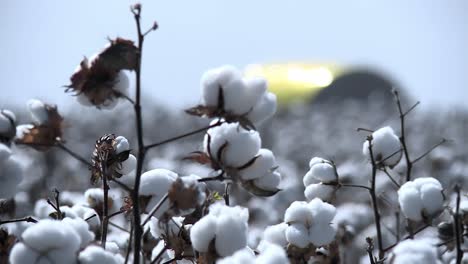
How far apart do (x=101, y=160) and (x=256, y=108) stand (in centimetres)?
51

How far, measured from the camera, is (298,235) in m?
1.94

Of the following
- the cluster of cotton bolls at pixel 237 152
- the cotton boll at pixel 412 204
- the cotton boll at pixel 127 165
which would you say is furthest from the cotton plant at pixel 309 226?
the cotton boll at pixel 127 165

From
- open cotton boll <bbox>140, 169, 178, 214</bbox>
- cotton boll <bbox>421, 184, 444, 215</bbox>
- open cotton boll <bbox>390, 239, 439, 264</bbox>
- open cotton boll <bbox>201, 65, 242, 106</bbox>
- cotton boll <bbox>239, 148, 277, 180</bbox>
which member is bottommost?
open cotton boll <bbox>390, 239, 439, 264</bbox>

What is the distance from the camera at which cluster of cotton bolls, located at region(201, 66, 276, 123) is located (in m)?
1.55

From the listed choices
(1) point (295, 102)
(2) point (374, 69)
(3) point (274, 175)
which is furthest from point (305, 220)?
(2) point (374, 69)

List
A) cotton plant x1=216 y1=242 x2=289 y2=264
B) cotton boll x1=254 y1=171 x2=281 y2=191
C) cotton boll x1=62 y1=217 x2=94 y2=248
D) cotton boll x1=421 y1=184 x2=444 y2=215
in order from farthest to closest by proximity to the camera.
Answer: cotton boll x1=421 y1=184 x2=444 y2=215, cotton boll x1=254 y1=171 x2=281 y2=191, cotton boll x1=62 y1=217 x2=94 y2=248, cotton plant x1=216 y1=242 x2=289 y2=264

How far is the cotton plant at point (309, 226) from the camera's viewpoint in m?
1.95

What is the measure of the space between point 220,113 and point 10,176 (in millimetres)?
454

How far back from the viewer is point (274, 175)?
5.59 ft

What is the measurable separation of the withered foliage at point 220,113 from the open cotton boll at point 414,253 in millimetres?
421

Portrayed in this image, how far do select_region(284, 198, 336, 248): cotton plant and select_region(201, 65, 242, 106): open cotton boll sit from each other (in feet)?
1.75

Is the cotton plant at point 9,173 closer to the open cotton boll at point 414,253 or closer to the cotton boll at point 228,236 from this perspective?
the cotton boll at point 228,236

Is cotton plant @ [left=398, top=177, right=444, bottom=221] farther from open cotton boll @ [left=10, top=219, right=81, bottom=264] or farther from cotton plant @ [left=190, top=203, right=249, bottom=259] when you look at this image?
open cotton boll @ [left=10, top=219, right=81, bottom=264]

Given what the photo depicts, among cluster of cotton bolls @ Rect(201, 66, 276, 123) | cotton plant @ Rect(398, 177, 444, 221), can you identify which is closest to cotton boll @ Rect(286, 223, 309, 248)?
cotton plant @ Rect(398, 177, 444, 221)
